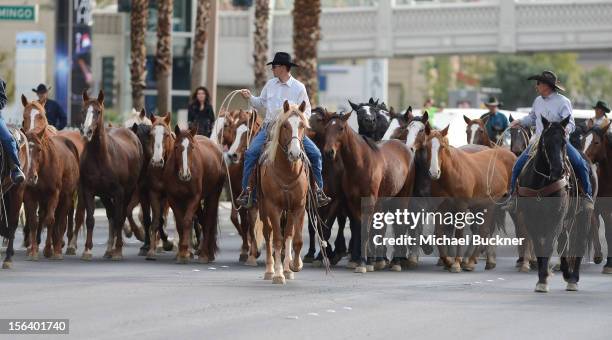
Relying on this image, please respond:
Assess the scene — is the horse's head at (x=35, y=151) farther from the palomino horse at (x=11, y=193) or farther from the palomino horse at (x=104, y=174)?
the palomino horse at (x=104, y=174)

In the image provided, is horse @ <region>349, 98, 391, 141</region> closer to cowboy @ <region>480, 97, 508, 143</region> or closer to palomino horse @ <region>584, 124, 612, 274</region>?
palomino horse @ <region>584, 124, 612, 274</region>

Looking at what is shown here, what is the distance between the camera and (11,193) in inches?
841

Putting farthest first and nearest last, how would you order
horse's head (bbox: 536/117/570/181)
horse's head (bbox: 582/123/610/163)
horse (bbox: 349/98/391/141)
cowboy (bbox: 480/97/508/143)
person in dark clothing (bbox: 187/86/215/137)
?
1. cowboy (bbox: 480/97/508/143)
2. person in dark clothing (bbox: 187/86/215/137)
3. horse (bbox: 349/98/391/141)
4. horse's head (bbox: 582/123/610/163)
5. horse's head (bbox: 536/117/570/181)

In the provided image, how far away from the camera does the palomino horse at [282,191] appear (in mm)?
18812

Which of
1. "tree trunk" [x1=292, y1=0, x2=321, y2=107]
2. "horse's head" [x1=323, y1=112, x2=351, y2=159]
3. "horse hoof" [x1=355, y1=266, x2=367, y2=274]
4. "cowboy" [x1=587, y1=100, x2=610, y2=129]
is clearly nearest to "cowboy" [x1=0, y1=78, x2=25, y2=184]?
"horse's head" [x1=323, y1=112, x2=351, y2=159]

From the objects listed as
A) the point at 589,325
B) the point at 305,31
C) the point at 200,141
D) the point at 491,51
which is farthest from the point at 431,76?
the point at 589,325

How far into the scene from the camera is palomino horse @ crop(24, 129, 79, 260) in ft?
72.3

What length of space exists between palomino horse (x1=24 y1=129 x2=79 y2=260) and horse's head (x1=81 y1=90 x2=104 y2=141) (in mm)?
484

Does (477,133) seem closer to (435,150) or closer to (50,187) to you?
(435,150)

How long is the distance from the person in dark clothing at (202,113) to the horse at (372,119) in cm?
441

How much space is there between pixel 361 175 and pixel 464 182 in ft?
5.68

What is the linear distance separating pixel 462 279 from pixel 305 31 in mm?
20363

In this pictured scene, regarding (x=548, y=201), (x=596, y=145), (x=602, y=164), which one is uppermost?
(x=596, y=145)

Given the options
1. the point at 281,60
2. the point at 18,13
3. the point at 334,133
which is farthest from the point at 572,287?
the point at 18,13
